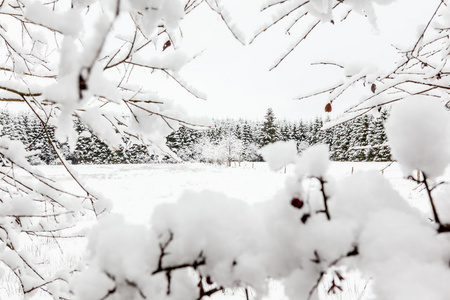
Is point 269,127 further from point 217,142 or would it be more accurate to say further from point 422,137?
point 422,137

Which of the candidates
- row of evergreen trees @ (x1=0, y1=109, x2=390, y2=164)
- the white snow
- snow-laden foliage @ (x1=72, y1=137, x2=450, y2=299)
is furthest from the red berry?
row of evergreen trees @ (x1=0, y1=109, x2=390, y2=164)

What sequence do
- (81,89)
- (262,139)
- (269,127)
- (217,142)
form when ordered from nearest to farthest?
(81,89) → (269,127) → (262,139) → (217,142)

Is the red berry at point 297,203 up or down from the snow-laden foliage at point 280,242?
up

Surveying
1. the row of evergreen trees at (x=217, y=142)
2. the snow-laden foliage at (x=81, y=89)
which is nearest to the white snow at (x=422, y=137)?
the snow-laden foliage at (x=81, y=89)

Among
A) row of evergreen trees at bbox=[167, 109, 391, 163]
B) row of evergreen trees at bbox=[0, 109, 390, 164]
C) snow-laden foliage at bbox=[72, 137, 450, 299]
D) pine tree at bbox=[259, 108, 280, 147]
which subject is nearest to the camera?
snow-laden foliage at bbox=[72, 137, 450, 299]

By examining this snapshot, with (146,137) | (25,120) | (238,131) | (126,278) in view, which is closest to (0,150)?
(146,137)

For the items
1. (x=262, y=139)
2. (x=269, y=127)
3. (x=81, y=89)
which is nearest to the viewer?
(x=81, y=89)

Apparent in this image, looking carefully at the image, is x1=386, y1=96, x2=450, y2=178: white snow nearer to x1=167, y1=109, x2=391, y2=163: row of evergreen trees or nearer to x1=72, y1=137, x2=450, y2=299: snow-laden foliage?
x1=72, y1=137, x2=450, y2=299: snow-laden foliage

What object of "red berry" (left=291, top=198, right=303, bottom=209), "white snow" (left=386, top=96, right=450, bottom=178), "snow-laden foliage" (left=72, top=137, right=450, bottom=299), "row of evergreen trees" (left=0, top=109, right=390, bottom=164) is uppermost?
"row of evergreen trees" (left=0, top=109, right=390, bottom=164)

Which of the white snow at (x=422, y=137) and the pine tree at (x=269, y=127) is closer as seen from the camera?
the white snow at (x=422, y=137)

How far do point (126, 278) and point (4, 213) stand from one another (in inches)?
56.3

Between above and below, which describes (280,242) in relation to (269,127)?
below

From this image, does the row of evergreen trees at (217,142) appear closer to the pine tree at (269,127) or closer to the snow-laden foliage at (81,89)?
the pine tree at (269,127)

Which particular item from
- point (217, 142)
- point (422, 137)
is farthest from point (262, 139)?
point (422, 137)
